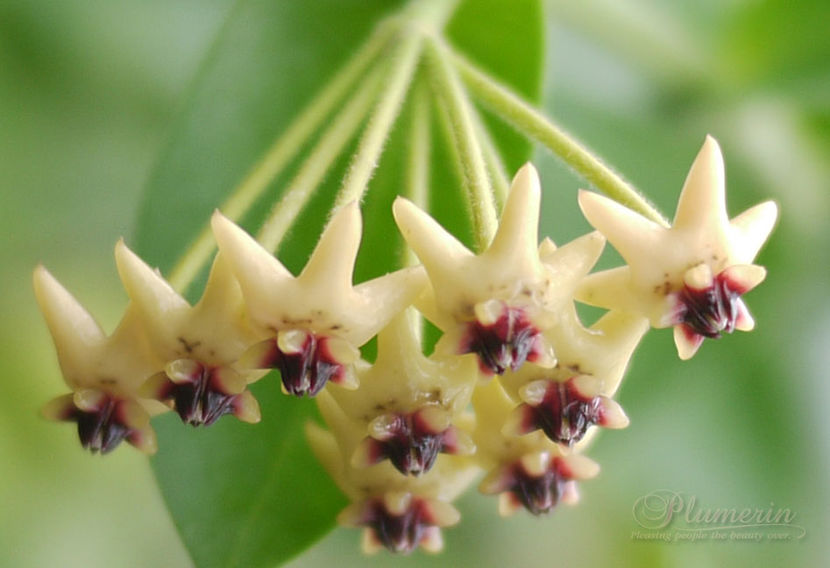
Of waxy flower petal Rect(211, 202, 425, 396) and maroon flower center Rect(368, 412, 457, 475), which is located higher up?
waxy flower petal Rect(211, 202, 425, 396)

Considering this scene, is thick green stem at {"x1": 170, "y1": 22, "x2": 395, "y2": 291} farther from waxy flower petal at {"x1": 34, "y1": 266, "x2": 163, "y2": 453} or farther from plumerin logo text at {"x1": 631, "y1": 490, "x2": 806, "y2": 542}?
plumerin logo text at {"x1": 631, "y1": 490, "x2": 806, "y2": 542}

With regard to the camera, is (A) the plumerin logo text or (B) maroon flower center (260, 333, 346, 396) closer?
(B) maroon flower center (260, 333, 346, 396)

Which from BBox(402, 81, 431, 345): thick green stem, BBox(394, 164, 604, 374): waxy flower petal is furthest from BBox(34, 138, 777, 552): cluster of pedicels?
BBox(402, 81, 431, 345): thick green stem

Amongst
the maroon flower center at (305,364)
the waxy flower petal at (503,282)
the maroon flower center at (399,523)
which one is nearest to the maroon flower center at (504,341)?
the waxy flower petal at (503,282)

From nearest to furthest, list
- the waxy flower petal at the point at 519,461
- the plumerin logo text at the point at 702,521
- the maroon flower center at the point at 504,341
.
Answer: the maroon flower center at the point at 504,341
the waxy flower petal at the point at 519,461
the plumerin logo text at the point at 702,521

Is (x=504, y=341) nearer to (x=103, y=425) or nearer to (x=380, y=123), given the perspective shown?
(x=380, y=123)

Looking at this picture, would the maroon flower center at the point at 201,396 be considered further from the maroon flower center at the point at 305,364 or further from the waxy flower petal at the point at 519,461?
the waxy flower petal at the point at 519,461

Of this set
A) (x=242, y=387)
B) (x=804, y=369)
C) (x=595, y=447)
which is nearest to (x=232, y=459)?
(x=242, y=387)
